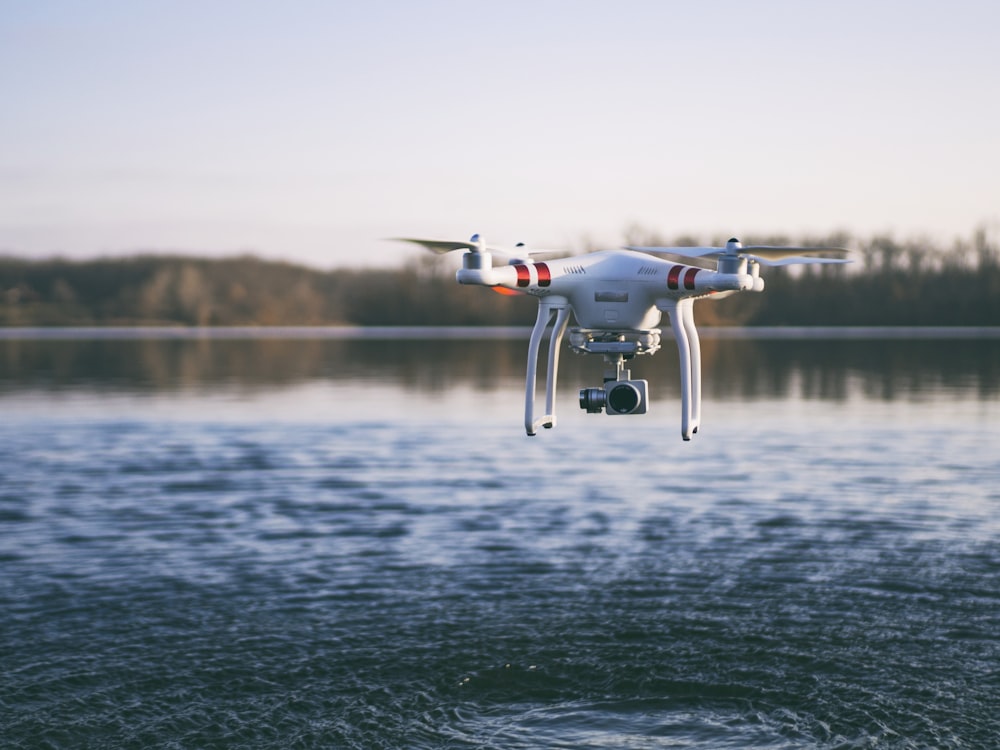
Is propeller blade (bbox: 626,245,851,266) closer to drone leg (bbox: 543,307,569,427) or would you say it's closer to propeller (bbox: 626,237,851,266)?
propeller (bbox: 626,237,851,266)

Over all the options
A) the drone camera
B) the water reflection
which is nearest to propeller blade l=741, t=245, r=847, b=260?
the drone camera

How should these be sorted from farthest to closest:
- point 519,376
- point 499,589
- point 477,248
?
point 519,376
point 499,589
point 477,248

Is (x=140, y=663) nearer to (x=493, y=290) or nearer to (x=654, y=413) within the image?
(x=493, y=290)

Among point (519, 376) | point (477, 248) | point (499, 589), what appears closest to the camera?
point (477, 248)

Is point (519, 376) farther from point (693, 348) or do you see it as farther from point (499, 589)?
point (693, 348)

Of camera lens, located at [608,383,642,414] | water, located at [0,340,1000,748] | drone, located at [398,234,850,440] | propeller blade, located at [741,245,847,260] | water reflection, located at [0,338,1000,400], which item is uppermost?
propeller blade, located at [741,245,847,260]

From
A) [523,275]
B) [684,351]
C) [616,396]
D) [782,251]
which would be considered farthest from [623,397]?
[782,251]

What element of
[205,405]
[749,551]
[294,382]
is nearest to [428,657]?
[749,551]

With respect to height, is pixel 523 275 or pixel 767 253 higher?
pixel 767 253
